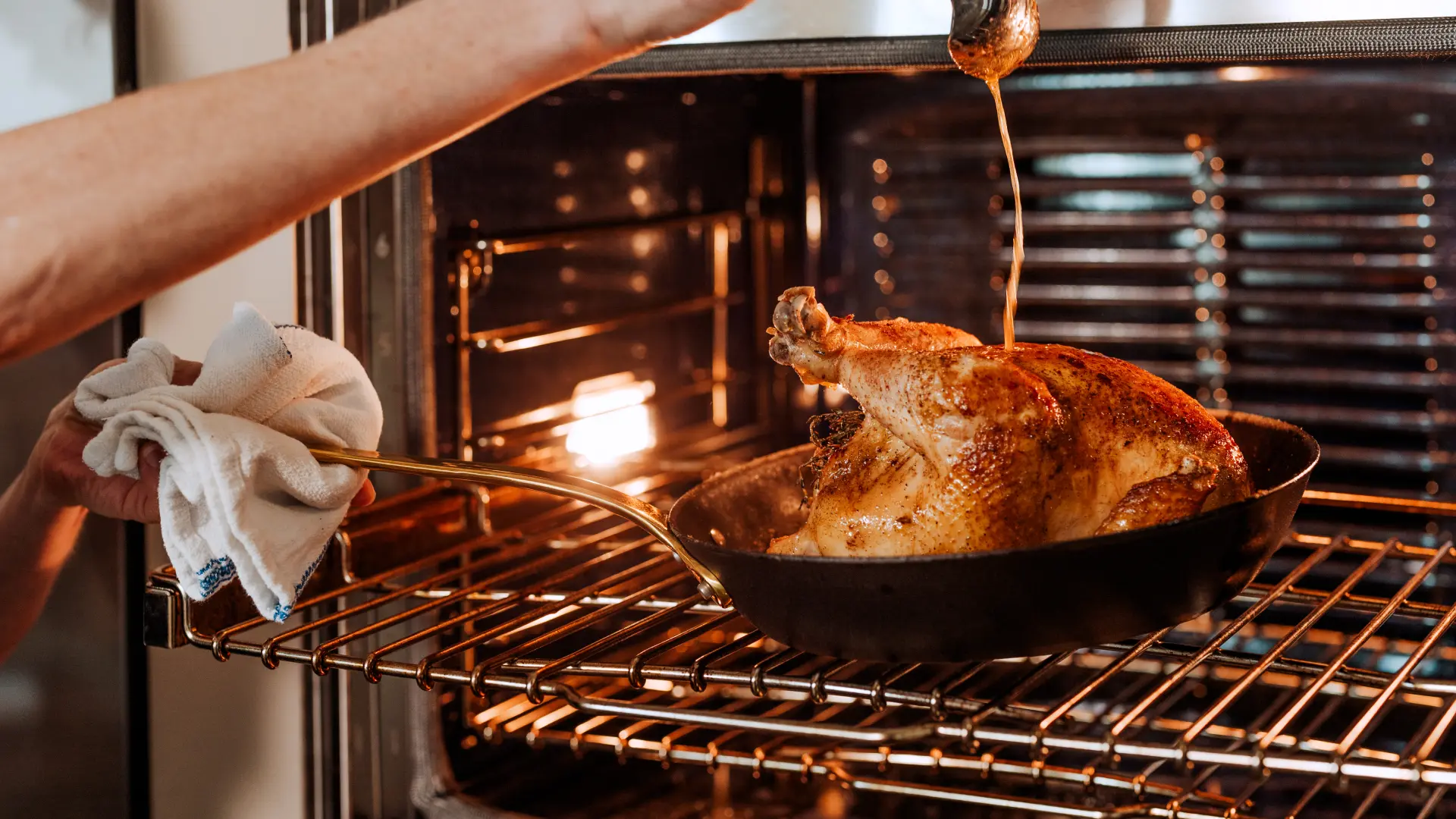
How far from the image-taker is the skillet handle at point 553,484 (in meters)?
1.04

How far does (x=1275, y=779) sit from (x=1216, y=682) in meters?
0.14

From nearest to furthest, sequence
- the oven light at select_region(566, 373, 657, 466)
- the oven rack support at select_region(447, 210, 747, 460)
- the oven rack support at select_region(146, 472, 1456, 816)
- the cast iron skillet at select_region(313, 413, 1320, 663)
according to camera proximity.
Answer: the cast iron skillet at select_region(313, 413, 1320, 663) → the oven rack support at select_region(146, 472, 1456, 816) → the oven rack support at select_region(447, 210, 747, 460) → the oven light at select_region(566, 373, 657, 466)

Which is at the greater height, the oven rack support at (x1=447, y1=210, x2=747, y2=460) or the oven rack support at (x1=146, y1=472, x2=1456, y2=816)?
the oven rack support at (x1=447, y1=210, x2=747, y2=460)

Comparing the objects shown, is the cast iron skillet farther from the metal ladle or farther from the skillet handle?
the metal ladle

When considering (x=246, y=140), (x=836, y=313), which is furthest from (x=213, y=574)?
(x=836, y=313)

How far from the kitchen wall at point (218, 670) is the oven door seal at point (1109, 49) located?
1.23 ft

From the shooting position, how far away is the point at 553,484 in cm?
110

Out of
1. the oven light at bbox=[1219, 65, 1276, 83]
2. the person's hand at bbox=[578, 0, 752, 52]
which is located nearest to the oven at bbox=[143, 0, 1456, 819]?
the oven light at bbox=[1219, 65, 1276, 83]

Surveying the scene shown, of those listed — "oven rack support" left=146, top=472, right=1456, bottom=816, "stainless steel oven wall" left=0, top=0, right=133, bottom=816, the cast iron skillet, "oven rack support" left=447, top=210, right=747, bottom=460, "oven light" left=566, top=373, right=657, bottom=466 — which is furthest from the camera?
"oven light" left=566, top=373, right=657, bottom=466

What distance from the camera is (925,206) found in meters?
1.82

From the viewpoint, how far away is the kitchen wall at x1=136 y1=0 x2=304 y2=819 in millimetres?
1403

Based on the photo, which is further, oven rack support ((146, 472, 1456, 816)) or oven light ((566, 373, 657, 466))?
oven light ((566, 373, 657, 466))

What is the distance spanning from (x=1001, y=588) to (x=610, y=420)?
89cm

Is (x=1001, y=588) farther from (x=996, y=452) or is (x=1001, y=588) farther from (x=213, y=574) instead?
(x=213, y=574)
